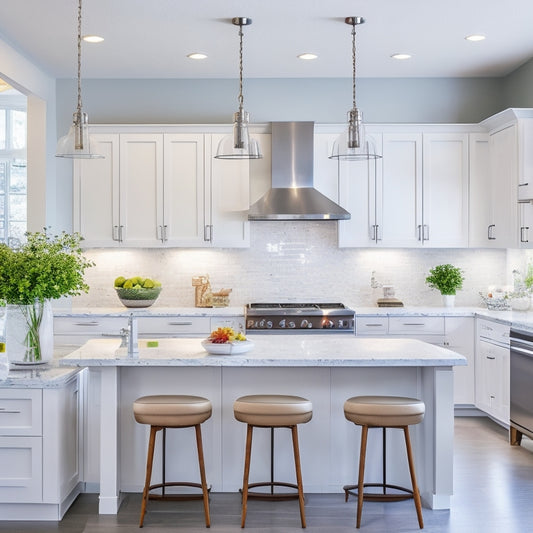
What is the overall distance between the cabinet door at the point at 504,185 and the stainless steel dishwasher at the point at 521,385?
997 mm

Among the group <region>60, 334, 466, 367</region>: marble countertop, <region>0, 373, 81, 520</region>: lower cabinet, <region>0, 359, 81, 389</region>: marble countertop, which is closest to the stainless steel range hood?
<region>60, 334, 466, 367</region>: marble countertop

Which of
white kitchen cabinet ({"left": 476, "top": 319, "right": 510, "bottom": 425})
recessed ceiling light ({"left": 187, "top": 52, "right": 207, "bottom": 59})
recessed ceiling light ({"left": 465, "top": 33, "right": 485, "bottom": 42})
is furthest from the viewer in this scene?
recessed ceiling light ({"left": 187, "top": 52, "right": 207, "bottom": 59})

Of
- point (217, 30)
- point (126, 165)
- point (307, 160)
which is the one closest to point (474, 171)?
point (307, 160)

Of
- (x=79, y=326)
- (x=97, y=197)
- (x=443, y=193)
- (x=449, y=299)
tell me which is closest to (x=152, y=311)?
(x=79, y=326)

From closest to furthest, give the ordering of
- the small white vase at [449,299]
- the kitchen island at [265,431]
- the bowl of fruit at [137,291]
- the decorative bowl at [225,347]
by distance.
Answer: the decorative bowl at [225,347] < the kitchen island at [265,431] < the bowl of fruit at [137,291] < the small white vase at [449,299]

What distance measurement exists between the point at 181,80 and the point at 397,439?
4128 mm

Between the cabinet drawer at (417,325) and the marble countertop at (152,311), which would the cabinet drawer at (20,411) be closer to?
the marble countertop at (152,311)

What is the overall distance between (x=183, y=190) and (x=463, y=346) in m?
2.83

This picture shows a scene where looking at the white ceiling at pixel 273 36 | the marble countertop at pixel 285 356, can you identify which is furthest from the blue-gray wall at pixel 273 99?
the marble countertop at pixel 285 356

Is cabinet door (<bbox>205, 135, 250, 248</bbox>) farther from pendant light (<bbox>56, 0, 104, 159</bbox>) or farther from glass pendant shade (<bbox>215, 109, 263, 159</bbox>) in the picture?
pendant light (<bbox>56, 0, 104, 159</bbox>)

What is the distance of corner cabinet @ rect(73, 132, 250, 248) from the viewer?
6.43m

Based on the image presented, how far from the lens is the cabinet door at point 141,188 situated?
254 inches

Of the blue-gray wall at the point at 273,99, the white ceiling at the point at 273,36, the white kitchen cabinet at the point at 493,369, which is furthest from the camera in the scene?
the blue-gray wall at the point at 273,99

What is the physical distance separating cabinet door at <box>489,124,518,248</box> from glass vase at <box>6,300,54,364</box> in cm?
383
